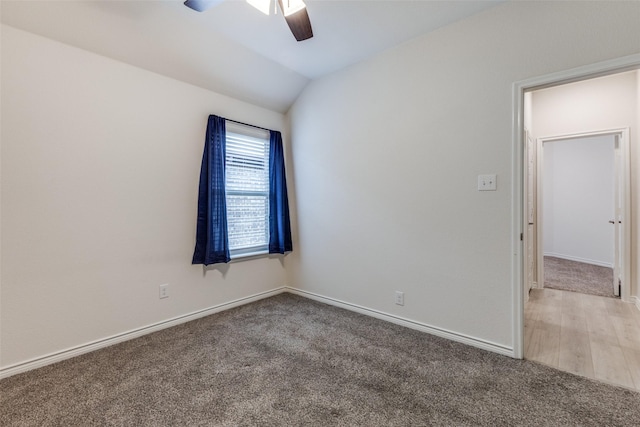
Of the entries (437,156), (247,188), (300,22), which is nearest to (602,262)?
(437,156)

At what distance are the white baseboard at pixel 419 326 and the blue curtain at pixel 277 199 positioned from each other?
0.70 m

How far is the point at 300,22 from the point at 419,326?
2466 mm

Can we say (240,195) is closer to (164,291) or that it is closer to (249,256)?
(249,256)

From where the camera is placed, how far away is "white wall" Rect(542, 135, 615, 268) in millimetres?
5004

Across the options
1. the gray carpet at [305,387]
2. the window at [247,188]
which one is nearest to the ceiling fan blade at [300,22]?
the window at [247,188]

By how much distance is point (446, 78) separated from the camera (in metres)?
2.29

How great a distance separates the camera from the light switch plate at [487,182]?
2082 mm

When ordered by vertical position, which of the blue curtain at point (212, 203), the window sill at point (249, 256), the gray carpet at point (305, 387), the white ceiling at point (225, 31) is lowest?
the gray carpet at point (305, 387)

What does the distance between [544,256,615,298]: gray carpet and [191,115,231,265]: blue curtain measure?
14.0 feet

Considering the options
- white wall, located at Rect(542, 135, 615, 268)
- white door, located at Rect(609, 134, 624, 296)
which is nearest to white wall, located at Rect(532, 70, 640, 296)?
white door, located at Rect(609, 134, 624, 296)

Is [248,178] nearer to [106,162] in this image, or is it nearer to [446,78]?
[106,162]

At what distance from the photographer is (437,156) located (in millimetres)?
2354

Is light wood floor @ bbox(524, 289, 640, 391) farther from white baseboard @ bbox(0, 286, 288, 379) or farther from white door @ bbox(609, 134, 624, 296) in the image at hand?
white baseboard @ bbox(0, 286, 288, 379)

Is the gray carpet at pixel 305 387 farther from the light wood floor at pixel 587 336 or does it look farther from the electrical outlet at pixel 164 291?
the electrical outlet at pixel 164 291
